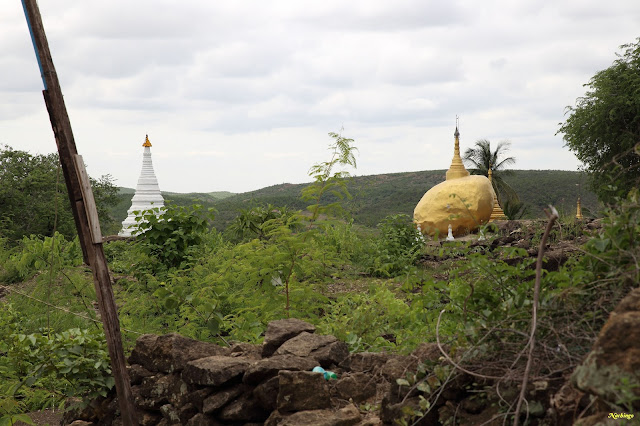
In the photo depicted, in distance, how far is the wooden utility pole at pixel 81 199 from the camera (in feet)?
14.8

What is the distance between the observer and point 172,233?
8219mm

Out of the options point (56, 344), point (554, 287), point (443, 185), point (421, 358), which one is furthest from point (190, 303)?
point (443, 185)

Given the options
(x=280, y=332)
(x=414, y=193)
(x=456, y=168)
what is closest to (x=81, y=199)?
(x=280, y=332)

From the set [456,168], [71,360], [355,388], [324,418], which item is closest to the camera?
[324,418]

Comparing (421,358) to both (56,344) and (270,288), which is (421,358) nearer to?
(270,288)

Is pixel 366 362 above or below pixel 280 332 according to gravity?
below

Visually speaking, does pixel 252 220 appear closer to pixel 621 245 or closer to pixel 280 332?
pixel 280 332

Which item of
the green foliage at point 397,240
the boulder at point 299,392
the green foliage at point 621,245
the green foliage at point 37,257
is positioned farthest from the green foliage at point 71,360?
the green foliage at point 397,240

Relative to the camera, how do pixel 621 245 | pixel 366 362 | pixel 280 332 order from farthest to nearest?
pixel 280 332 → pixel 366 362 → pixel 621 245

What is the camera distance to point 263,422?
4.23m

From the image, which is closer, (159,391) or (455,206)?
(159,391)

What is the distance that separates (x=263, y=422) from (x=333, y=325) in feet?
4.35

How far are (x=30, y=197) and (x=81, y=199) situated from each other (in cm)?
1854

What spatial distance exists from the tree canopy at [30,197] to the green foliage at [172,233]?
12.0 meters
